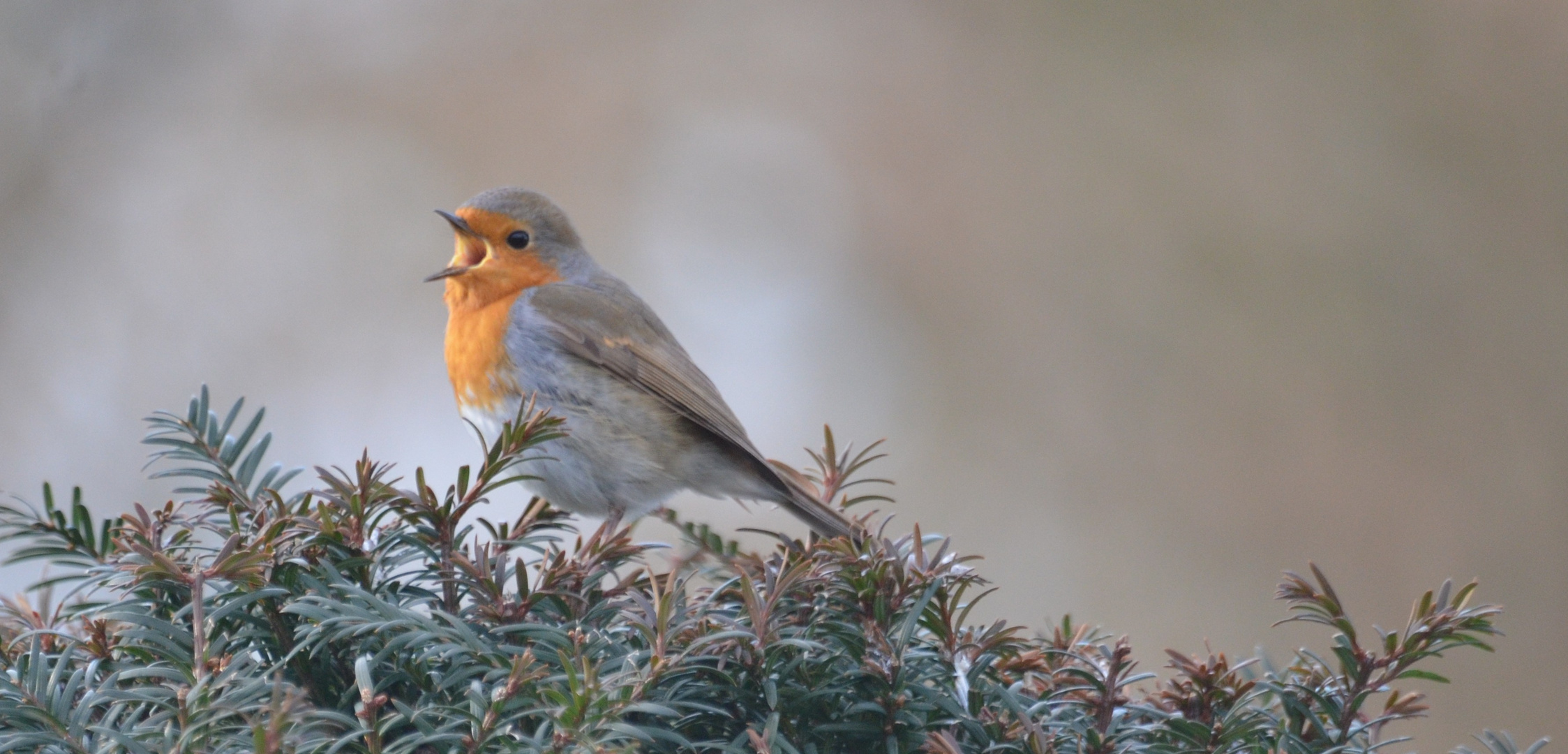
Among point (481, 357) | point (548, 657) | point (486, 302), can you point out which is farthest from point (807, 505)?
point (548, 657)

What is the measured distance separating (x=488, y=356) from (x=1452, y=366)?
280cm

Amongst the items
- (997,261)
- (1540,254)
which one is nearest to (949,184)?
(997,261)

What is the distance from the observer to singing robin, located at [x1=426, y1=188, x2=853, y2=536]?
7.79 ft

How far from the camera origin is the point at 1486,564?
11.1 feet

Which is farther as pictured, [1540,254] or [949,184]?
[949,184]

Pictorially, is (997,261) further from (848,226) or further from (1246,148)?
(1246,148)

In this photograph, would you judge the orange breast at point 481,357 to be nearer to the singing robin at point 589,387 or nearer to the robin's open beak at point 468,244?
the singing robin at point 589,387

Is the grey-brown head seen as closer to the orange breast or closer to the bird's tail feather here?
the orange breast

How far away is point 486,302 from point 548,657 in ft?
5.88

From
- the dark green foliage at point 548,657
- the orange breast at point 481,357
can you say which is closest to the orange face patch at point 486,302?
the orange breast at point 481,357

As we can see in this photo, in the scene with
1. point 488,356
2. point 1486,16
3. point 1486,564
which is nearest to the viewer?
point 488,356

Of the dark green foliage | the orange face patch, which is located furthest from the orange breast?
the dark green foliage

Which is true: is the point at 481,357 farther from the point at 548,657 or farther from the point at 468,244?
the point at 548,657

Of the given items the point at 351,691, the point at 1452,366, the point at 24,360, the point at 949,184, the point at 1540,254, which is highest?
the point at 949,184
